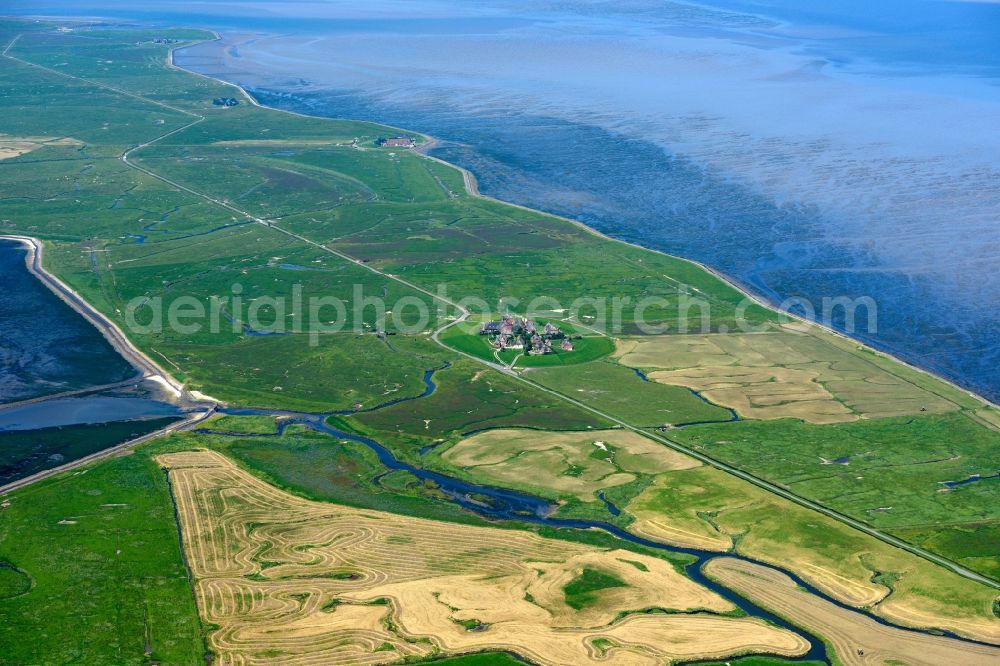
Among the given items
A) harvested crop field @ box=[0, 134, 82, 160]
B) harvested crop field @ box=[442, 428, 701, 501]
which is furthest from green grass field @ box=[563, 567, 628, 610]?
harvested crop field @ box=[0, 134, 82, 160]

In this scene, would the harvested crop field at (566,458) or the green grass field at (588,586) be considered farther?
the harvested crop field at (566,458)

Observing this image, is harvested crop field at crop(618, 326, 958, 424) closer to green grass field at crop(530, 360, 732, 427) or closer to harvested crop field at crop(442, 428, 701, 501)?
green grass field at crop(530, 360, 732, 427)

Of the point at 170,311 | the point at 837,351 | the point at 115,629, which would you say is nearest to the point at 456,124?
the point at 170,311

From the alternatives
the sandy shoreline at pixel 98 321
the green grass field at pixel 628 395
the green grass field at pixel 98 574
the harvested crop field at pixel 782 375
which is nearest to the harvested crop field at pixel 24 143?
the sandy shoreline at pixel 98 321

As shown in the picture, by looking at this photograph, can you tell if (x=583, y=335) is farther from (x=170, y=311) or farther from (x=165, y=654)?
(x=165, y=654)

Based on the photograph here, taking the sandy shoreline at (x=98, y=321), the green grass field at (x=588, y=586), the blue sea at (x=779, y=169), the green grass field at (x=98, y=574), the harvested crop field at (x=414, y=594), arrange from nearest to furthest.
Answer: the green grass field at (x=98, y=574) → the harvested crop field at (x=414, y=594) → the green grass field at (x=588, y=586) → the sandy shoreline at (x=98, y=321) → the blue sea at (x=779, y=169)

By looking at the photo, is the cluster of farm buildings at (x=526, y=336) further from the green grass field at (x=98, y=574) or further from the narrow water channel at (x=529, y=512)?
the green grass field at (x=98, y=574)

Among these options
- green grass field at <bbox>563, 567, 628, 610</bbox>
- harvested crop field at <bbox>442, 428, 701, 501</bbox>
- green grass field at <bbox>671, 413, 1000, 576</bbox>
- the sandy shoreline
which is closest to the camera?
green grass field at <bbox>563, 567, 628, 610</bbox>
